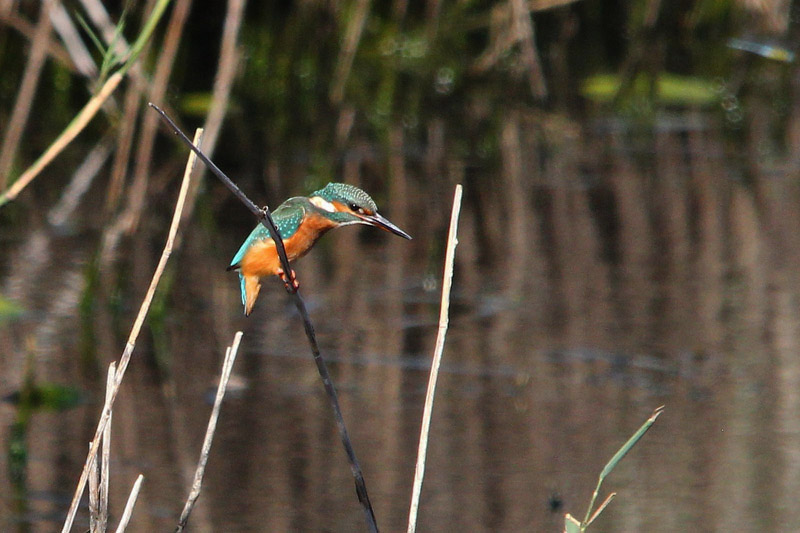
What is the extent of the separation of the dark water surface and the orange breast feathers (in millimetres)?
1265

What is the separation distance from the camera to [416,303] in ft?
17.0

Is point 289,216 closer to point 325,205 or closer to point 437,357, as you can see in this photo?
point 325,205

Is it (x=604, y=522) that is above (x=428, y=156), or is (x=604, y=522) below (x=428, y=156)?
below

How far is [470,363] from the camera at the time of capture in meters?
4.55

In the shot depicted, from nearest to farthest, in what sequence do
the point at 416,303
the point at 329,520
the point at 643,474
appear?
the point at 329,520 → the point at 643,474 → the point at 416,303

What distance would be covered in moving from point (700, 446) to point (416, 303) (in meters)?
1.60

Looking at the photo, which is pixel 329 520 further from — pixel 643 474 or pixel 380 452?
pixel 643 474

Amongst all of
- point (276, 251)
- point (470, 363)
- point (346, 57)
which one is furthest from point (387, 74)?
point (276, 251)

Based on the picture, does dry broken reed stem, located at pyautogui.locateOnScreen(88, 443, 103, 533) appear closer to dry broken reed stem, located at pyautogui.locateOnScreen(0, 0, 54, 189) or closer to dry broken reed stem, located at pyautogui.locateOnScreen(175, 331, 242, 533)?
dry broken reed stem, located at pyautogui.locateOnScreen(175, 331, 242, 533)

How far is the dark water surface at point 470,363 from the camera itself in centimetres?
354

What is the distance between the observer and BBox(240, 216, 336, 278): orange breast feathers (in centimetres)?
217

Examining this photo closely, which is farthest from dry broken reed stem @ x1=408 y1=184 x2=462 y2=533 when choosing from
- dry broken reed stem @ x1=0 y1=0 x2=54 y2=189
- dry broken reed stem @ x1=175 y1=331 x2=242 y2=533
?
dry broken reed stem @ x1=0 y1=0 x2=54 y2=189

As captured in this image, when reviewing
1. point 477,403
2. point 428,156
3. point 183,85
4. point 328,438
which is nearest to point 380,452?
point 328,438

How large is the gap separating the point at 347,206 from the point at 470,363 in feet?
8.15
